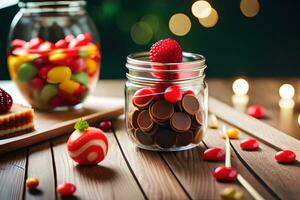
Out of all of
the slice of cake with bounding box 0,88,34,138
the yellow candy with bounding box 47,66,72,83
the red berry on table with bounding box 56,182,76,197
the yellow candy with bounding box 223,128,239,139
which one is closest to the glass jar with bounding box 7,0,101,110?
the yellow candy with bounding box 47,66,72,83

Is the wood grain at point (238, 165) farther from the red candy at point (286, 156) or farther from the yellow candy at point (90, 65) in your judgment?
the yellow candy at point (90, 65)

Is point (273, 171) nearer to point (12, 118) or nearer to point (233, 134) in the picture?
point (233, 134)

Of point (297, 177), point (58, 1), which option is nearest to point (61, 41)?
point (58, 1)

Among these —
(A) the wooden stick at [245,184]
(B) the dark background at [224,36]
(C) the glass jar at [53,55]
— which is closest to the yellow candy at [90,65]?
(C) the glass jar at [53,55]

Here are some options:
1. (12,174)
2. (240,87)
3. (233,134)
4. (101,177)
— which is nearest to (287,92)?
(240,87)


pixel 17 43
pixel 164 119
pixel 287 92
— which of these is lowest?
pixel 287 92

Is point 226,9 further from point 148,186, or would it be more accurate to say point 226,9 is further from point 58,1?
point 148,186
